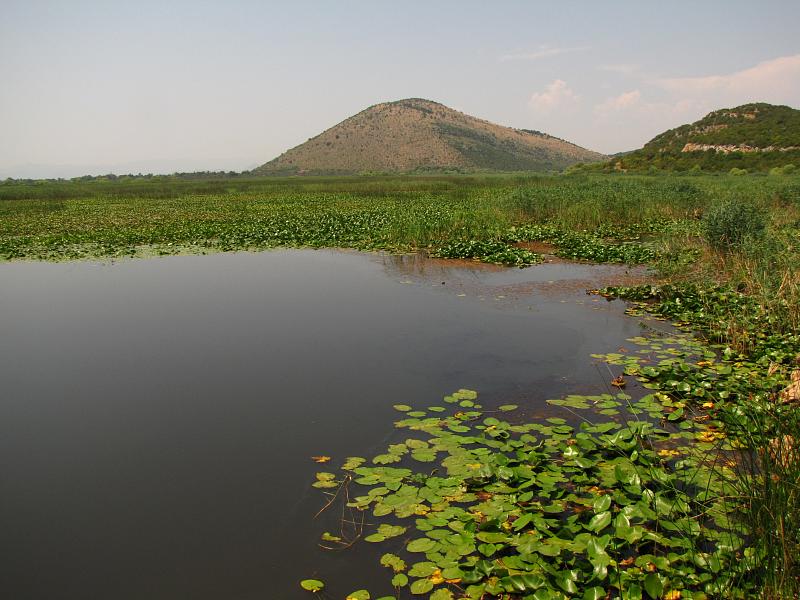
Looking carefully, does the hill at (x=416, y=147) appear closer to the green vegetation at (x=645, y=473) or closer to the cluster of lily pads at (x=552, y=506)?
the green vegetation at (x=645, y=473)

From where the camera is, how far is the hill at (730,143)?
49250mm

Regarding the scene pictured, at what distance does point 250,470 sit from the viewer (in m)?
4.31

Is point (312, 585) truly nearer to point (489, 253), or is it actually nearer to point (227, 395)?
point (227, 395)

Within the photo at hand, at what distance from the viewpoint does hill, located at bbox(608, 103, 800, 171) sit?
162ft

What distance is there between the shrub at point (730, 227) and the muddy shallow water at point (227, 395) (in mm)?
1627

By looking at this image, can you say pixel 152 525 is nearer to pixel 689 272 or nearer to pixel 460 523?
pixel 460 523

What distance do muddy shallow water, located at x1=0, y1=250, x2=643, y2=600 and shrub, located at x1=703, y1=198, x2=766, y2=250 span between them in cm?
163

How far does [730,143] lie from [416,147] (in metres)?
76.6

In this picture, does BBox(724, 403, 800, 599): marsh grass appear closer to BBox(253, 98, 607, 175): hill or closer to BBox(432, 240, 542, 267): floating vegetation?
BBox(432, 240, 542, 267): floating vegetation

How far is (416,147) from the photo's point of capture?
122875 mm

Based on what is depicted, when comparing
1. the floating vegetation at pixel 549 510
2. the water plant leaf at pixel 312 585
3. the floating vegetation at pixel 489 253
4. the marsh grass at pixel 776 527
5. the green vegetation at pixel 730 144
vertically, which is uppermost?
the green vegetation at pixel 730 144

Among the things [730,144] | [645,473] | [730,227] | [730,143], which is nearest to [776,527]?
[645,473]

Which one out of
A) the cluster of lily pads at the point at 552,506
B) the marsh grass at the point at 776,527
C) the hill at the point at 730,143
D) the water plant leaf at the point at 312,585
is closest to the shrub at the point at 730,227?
the cluster of lily pads at the point at 552,506

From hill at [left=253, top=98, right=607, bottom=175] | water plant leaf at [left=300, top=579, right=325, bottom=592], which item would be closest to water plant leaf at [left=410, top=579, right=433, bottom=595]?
water plant leaf at [left=300, top=579, right=325, bottom=592]
